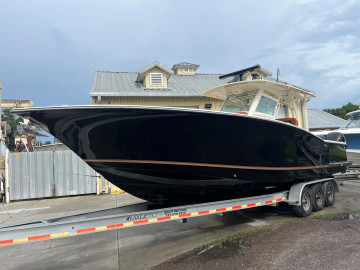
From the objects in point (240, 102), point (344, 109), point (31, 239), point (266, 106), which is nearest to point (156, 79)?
point (240, 102)

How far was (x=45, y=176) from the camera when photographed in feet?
31.2

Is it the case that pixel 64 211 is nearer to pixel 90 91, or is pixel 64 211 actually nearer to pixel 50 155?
pixel 50 155

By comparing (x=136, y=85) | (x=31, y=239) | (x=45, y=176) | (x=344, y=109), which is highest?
(x=344, y=109)

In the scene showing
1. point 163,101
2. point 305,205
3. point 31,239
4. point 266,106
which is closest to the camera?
point 31,239

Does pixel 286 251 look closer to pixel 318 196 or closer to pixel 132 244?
pixel 132 244

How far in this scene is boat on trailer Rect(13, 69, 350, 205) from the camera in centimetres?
359

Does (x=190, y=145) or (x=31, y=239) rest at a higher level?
(x=190, y=145)

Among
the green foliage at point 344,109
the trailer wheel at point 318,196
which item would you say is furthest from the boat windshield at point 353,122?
the green foliage at point 344,109

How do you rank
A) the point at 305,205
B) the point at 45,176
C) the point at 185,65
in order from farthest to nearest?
the point at 185,65
the point at 45,176
the point at 305,205

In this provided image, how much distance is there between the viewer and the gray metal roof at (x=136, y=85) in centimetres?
1120

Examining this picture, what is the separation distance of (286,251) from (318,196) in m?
2.90

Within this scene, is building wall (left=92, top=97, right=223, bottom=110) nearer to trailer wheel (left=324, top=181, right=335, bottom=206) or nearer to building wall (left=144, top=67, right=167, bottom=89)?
building wall (left=144, top=67, right=167, bottom=89)

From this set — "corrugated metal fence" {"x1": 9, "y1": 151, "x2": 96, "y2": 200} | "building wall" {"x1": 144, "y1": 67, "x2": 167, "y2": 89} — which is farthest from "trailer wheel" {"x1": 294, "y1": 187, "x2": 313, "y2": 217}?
"building wall" {"x1": 144, "y1": 67, "x2": 167, "y2": 89}

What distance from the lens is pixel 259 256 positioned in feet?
12.4
